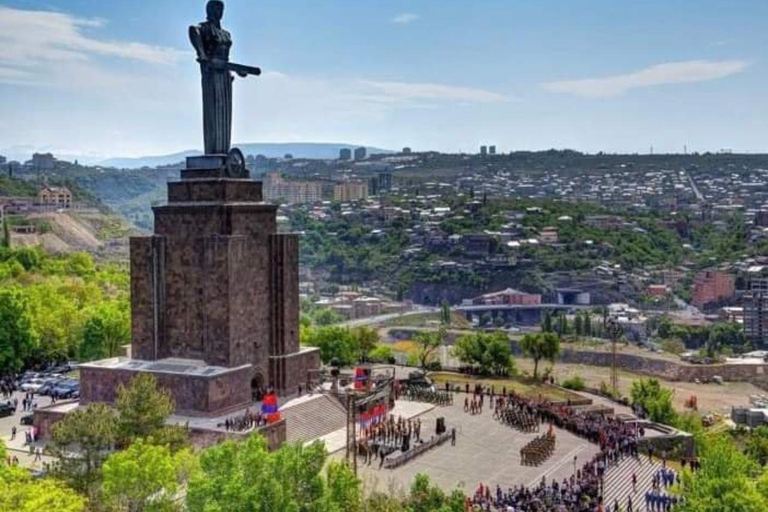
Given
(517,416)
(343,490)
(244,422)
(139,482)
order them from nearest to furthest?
(343,490) < (139,482) < (244,422) < (517,416)

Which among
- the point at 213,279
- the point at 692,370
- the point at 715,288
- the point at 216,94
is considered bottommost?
the point at 692,370

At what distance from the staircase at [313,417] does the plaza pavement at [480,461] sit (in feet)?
7.34

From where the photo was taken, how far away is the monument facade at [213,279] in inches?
1240

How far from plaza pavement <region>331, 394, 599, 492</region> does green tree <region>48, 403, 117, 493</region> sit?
748cm

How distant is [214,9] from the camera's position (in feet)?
108

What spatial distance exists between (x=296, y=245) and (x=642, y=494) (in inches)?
626

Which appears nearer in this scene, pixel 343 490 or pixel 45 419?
pixel 343 490

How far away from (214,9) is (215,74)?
8.06ft

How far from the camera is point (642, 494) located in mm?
27250

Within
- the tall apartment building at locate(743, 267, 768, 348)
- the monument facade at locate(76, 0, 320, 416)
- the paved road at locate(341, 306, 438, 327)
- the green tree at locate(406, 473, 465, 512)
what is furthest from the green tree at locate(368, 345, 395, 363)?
the tall apartment building at locate(743, 267, 768, 348)

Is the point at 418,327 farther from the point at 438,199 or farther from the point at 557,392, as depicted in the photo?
the point at 438,199

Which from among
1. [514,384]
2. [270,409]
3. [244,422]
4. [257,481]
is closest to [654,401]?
[514,384]

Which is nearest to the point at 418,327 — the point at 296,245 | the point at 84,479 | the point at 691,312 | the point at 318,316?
the point at 318,316

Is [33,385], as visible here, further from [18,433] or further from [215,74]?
[215,74]
